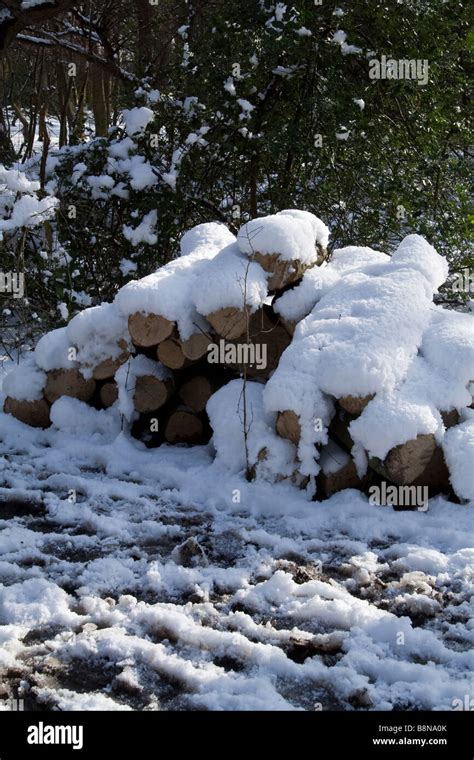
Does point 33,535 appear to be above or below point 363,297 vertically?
below

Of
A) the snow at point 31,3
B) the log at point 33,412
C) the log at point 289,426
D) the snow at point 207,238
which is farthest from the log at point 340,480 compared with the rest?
the snow at point 31,3

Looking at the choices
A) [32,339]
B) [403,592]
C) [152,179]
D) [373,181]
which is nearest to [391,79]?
[373,181]

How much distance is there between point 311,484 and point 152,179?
3.48 m

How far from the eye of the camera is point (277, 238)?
4988mm

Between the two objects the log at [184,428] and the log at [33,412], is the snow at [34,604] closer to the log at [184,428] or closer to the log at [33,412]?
the log at [184,428]

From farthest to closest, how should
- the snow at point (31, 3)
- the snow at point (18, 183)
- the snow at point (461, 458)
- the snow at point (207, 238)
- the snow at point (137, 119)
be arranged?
1. the snow at point (137, 119)
2. the snow at point (31, 3)
3. the snow at point (18, 183)
4. the snow at point (207, 238)
5. the snow at point (461, 458)

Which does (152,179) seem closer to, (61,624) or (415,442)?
(415,442)

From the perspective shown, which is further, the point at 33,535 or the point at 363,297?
the point at 363,297

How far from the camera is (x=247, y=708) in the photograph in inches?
108

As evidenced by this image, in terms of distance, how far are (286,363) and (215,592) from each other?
5.12ft

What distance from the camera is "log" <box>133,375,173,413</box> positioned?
519 centimetres

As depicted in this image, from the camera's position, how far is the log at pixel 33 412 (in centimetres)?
559

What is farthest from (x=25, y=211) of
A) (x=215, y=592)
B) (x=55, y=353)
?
(x=215, y=592)
